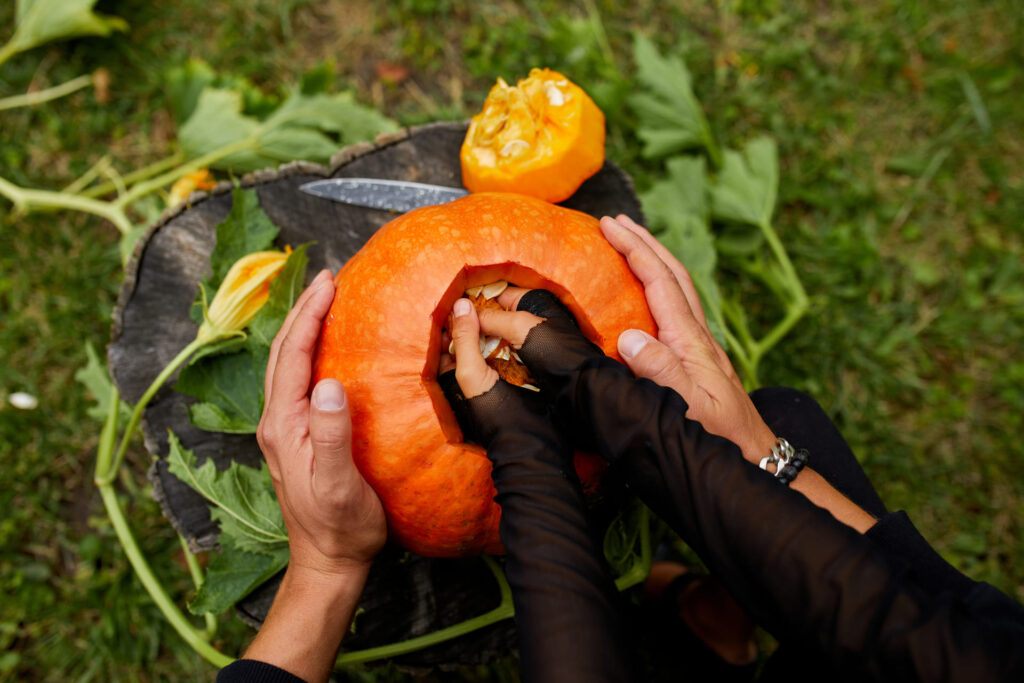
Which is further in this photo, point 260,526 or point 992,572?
point 992,572

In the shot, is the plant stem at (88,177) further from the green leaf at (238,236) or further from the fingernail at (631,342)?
the fingernail at (631,342)

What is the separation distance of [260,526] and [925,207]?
388cm

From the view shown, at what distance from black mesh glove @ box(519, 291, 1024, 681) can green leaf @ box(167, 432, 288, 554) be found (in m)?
1.04

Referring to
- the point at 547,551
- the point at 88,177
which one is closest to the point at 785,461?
the point at 547,551

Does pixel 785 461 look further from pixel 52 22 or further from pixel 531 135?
pixel 52 22

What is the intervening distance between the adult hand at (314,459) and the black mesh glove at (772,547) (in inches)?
20.8

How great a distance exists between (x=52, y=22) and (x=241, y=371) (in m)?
2.44

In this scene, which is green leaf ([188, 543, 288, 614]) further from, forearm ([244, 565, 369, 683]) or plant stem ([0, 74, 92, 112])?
plant stem ([0, 74, 92, 112])

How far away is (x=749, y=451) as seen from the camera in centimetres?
177

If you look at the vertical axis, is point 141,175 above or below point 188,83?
below

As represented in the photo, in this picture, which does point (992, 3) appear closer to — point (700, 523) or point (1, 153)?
point (700, 523)

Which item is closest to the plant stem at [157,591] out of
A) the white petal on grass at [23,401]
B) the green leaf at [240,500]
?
the green leaf at [240,500]

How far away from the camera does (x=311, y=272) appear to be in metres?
2.38

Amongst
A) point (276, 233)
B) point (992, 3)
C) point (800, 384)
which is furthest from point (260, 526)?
point (992, 3)
